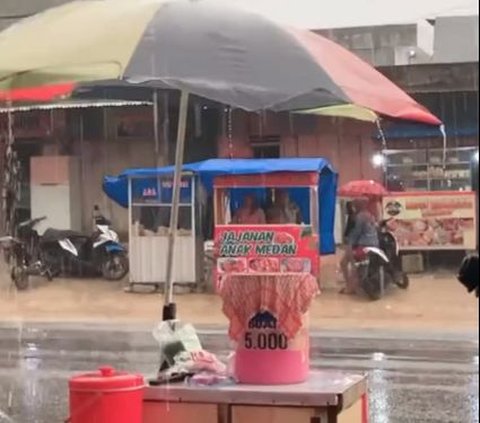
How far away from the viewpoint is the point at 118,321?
1424cm

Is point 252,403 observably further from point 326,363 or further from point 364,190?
point 364,190

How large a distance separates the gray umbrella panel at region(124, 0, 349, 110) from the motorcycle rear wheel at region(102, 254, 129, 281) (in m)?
9.17

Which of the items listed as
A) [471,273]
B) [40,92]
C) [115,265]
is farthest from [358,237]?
[471,273]

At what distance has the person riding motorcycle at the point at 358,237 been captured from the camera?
46.5ft

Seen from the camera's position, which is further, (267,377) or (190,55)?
(267,377)

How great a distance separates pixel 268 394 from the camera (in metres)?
4.68

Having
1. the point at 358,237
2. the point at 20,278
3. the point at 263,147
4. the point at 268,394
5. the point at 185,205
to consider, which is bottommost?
the point at 20,278

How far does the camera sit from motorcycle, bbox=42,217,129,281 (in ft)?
44.9

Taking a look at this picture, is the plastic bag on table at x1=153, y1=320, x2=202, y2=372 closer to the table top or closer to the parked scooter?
the table top

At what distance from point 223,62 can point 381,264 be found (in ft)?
33.5

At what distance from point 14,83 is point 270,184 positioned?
317 inches

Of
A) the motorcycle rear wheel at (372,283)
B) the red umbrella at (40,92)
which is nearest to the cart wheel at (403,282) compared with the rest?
the motorcycle rear wheel at (372,283)

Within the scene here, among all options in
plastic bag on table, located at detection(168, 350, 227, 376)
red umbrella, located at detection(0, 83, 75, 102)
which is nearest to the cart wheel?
red umbrella, located at detection(0, 83, 75, 102)

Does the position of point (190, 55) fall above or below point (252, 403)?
above
